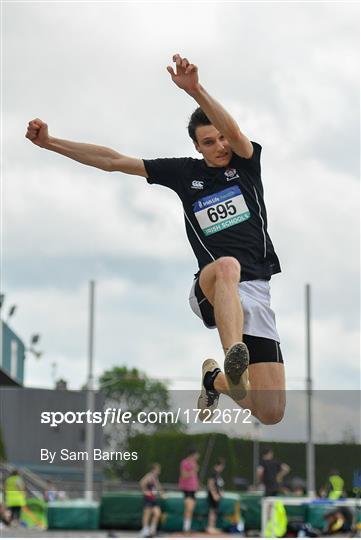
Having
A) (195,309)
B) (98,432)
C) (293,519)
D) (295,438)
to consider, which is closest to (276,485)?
(293,519)

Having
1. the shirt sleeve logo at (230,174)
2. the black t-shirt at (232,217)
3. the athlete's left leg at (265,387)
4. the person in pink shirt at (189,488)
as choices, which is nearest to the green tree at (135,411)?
the person in pink shirt at (189,488)

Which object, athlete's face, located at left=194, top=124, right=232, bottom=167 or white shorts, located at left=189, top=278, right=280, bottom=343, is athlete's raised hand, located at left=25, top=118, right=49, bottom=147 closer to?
athlete's face, located at left=194, top=124, right=232, bottom=167

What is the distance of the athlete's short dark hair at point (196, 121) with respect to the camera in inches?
243

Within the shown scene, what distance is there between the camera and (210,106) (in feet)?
19.2

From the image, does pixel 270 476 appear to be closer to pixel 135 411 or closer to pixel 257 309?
pixel 135 411

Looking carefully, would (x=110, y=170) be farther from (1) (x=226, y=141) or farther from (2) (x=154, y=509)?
(2) (x=154, y=509)

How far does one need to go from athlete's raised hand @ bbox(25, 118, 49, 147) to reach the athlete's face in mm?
840

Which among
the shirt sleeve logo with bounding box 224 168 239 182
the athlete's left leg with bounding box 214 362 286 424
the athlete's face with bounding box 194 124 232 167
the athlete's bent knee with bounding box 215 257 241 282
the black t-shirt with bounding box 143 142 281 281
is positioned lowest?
the athlete's left leg with bounding box 214 362 286 424

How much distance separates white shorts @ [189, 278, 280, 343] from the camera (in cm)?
613

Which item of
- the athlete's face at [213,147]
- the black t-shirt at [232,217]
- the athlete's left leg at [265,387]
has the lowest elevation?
the athlete's left leg at [265,387]

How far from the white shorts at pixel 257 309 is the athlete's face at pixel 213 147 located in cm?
70

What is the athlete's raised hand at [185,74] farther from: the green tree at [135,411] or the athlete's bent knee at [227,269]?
the green tree at [135,411]

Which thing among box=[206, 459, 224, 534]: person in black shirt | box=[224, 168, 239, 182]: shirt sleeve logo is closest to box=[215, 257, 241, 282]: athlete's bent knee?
box=[224, 168, 239, 182]: shirt sleeve logo

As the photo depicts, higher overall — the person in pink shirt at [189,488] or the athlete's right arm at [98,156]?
the athlete's right arm at [98,156]
